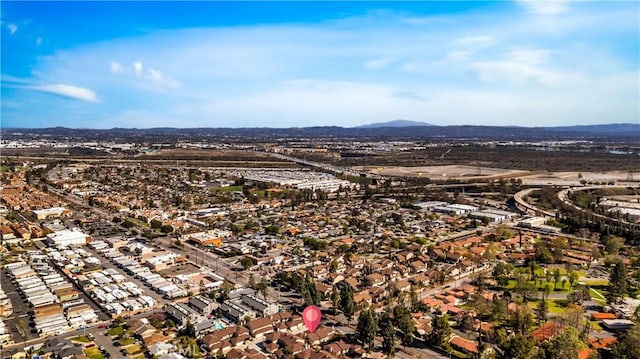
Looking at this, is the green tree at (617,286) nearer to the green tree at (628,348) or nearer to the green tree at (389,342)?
the green tree at (628,348)

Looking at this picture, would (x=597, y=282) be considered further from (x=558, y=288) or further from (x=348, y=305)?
(x=348, y=305)

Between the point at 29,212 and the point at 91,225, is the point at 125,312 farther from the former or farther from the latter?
the point at 29,212

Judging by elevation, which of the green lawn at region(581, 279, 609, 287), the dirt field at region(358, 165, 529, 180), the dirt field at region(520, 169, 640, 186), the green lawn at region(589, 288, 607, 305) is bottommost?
the green lawn at region(589, 288, 607, 305)

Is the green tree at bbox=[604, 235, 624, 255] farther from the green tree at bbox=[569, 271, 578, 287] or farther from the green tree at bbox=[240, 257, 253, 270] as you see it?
the green tree at bbox=[240, 257, 253, 270]

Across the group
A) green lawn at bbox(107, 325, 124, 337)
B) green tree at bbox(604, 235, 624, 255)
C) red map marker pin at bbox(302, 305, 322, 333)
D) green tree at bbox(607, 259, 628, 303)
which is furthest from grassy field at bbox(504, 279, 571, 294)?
green lawn at bbox(107, 325, 124, 337)

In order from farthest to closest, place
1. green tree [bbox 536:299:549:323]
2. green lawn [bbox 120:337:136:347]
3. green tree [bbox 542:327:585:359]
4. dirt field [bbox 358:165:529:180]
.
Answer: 1. dirt field [bbox 358:165:529:180]
2. green tree [bbox 536:299:549:323]
3. green lawn [bbox 120:337:136:347]
4. green tree [bbox 542:327:585:359]

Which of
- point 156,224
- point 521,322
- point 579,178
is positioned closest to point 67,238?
point 156,224
